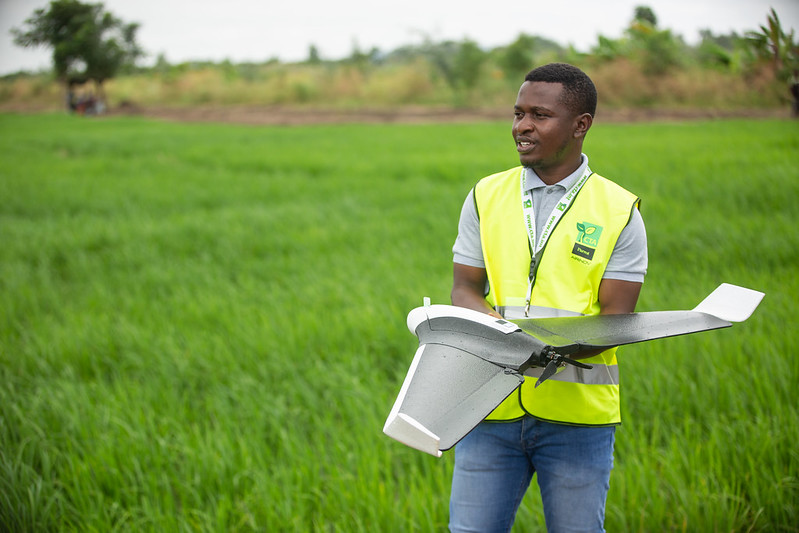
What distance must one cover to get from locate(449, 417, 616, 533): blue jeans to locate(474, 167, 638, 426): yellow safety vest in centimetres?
4

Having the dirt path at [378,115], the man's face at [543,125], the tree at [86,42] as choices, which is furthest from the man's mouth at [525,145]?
the tree at [86,42]

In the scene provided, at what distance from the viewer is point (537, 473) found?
1.22 m

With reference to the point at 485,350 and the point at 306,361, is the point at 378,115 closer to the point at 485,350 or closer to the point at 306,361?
the point at 306,361

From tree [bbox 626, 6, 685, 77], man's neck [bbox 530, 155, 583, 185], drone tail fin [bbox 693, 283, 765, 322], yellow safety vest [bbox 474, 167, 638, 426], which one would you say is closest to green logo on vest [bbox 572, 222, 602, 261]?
yellow safety vest [bbox 474, 167, 638, 426]

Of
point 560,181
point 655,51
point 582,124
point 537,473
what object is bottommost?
point 537,473

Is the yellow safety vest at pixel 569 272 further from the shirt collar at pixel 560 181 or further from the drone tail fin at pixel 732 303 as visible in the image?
the drone tail fin at pixel 732 303

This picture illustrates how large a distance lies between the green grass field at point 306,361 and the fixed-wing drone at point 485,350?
103cm

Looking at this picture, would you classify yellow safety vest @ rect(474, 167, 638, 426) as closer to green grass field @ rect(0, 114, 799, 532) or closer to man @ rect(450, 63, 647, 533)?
man @ rect(450, 63, 647, 533)

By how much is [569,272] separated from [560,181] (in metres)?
0.19

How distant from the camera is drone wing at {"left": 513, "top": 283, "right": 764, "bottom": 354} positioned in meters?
0.92

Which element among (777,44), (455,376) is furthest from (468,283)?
(777,44)

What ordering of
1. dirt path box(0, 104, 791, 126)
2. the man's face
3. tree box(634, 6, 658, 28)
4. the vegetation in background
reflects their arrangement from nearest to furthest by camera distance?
the man's face
the vegetation in background
dirt path box(0, 104, 791, 126)
tree box(634, 6, 658, 28)

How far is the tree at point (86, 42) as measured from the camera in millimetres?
27922

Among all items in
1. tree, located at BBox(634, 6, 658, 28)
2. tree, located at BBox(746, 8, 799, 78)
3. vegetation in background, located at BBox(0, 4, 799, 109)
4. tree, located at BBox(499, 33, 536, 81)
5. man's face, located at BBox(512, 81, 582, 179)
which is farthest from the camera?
tree, located at BBox(499, 33, 536, 81)
